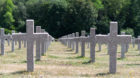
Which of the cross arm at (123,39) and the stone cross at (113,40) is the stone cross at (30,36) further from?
the cross arm at (123,39)

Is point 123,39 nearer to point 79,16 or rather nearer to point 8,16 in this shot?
point 79,16

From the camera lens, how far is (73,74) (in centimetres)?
1205

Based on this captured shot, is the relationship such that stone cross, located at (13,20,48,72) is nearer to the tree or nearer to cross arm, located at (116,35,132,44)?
cross arm, located at (116,35,132,44)

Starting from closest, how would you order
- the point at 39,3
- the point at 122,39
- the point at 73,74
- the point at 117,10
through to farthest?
the point at 73,74 < the point at 122,39 < the point at 117,10 < the point at 39,3

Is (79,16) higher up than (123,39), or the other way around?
(79,16)

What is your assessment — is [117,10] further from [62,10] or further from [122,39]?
[122,39]

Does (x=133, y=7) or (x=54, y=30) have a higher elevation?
(x=133, y=7)

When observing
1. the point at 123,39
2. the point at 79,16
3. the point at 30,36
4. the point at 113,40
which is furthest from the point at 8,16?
the point at 123,39

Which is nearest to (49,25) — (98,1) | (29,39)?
(98,1)

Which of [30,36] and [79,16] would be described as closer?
[30,36]

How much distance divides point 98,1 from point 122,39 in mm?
65539

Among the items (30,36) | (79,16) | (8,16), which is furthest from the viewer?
(8,16)

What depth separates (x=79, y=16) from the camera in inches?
2731

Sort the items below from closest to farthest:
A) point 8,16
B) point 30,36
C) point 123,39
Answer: point 30,36 < point 123,39 < point 8,16
